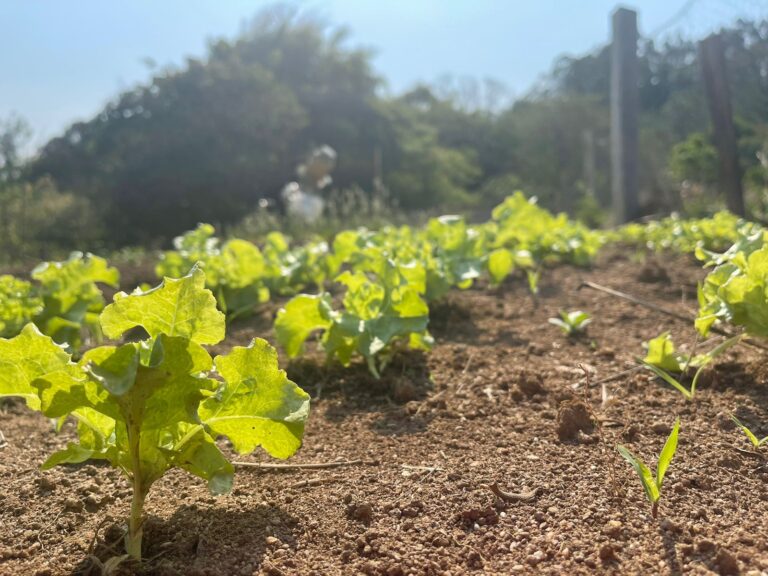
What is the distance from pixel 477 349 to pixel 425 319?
0.44m

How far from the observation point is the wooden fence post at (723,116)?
616 cm

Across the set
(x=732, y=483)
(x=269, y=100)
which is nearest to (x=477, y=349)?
(x=732, y=483)

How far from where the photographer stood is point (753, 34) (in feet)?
21.5

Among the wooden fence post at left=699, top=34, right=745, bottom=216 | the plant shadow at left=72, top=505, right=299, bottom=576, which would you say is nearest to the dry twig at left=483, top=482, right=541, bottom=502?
the plant shadow at left=72, top=505, right=299, bottom=576

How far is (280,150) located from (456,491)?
58.6 ft

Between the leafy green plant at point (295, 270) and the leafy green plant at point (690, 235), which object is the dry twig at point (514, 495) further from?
the leafy green plant at point (690, 235)

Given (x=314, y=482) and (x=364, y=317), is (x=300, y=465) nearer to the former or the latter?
(x=314, y=482)

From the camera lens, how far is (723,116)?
628 centimetres

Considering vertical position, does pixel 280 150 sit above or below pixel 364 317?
above

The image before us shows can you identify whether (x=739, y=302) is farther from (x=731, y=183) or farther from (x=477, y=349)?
(x=731, y=183)

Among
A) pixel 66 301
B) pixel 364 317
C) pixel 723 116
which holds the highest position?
pixel 723 116

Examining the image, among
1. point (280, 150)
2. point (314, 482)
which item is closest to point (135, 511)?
point (314, 482)

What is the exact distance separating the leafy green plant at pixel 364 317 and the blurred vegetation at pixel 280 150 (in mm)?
7382

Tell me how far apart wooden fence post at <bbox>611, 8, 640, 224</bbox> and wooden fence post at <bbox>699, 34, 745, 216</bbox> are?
3.06 ft
